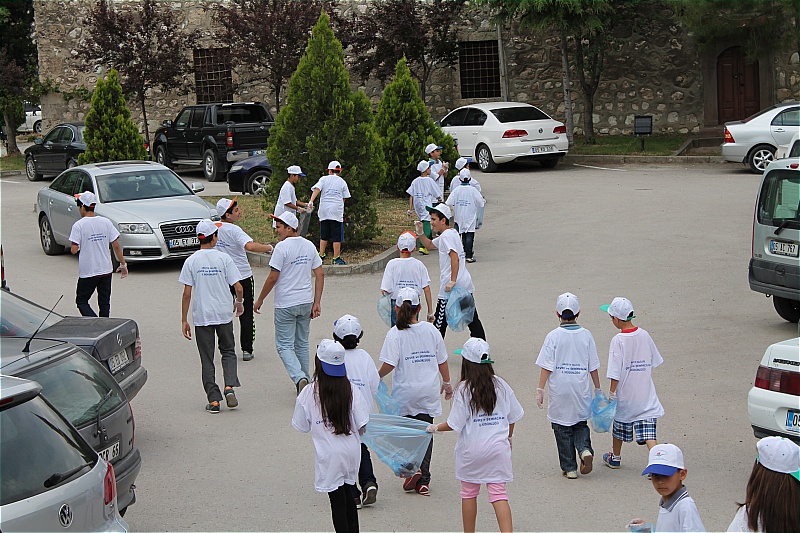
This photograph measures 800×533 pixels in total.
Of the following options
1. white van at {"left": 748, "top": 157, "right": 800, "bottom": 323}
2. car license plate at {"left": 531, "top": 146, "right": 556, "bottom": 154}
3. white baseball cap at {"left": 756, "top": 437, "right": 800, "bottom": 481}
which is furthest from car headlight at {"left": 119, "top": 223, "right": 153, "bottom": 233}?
white baseball cap at {"left": 756, "top": 437, "right": 800, "bottom": 481}

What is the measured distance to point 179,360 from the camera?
10719 millimetres

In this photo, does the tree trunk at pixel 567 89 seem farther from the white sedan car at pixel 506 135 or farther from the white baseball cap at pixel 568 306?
the white baseball cap at pixel 568 306

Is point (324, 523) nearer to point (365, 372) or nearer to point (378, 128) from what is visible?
point (365, 372)

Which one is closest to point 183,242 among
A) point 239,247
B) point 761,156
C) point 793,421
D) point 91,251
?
point 91,251

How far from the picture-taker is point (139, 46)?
30.4 meters

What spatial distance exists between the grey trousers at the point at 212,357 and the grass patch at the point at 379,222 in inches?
245

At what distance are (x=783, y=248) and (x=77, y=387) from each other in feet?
24.9

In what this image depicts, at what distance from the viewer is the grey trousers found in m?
8.92

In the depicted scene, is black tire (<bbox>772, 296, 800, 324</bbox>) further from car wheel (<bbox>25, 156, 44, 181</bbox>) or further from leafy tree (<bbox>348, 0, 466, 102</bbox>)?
car wheel (<bbox>25, 156, 44, 181</bbox>)

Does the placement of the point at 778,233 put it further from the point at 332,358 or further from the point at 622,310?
the point at 332,358

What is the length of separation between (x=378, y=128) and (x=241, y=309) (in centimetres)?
1150

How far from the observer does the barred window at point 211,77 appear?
33094 millimetres

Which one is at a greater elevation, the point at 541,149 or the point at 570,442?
the point at 541,149

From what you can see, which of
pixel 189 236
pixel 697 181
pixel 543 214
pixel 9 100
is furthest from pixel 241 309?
pixel 9 100
